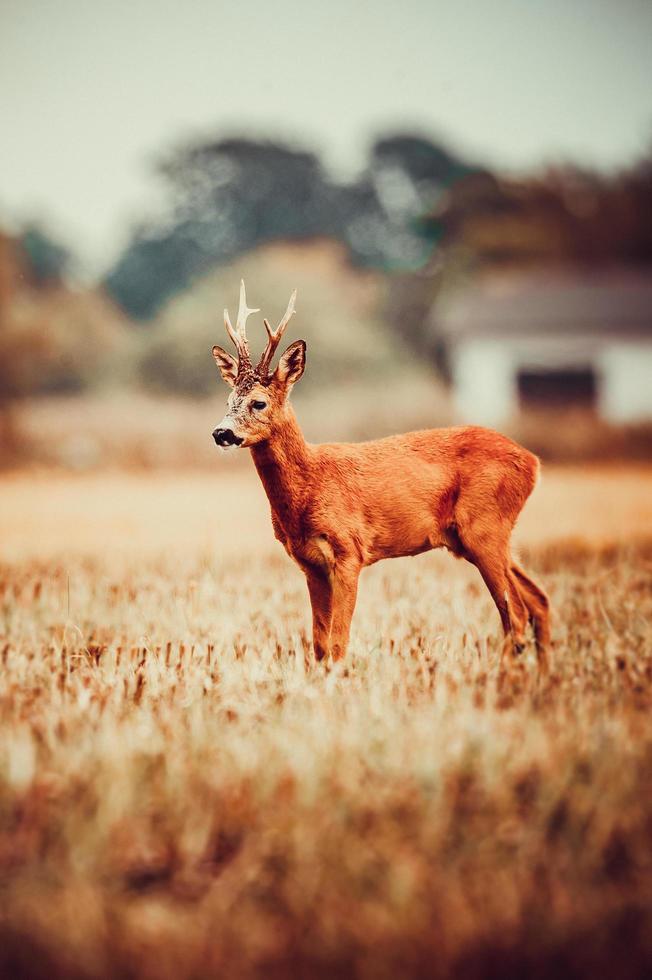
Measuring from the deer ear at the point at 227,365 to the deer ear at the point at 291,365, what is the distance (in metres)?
0.25

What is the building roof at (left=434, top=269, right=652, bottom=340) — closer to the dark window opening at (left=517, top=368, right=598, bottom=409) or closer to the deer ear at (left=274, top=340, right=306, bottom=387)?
the dark window opening at (left=517, top=368, right=598, bottom=409)

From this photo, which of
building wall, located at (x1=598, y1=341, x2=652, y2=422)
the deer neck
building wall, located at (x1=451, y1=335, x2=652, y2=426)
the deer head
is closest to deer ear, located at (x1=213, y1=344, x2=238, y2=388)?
the deer head

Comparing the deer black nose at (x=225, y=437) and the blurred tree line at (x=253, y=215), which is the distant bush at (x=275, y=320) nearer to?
the blurred tree line at (x=253, y=215)

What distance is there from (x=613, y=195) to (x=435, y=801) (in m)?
58.7

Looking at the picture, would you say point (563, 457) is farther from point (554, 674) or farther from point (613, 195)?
point (613, 195)

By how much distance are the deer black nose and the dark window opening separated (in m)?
32.5

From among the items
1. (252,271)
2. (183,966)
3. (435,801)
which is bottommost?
(183,966)

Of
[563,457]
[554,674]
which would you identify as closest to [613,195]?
[563,457]

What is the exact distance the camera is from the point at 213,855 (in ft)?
11.7

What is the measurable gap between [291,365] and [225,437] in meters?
0.65

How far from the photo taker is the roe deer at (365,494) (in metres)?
5.61

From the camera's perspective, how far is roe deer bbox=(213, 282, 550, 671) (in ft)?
18.4

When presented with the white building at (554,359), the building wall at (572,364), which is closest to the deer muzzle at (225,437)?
the white building at (554,359)

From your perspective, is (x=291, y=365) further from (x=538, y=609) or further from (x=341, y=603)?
(x=538, y=609)
